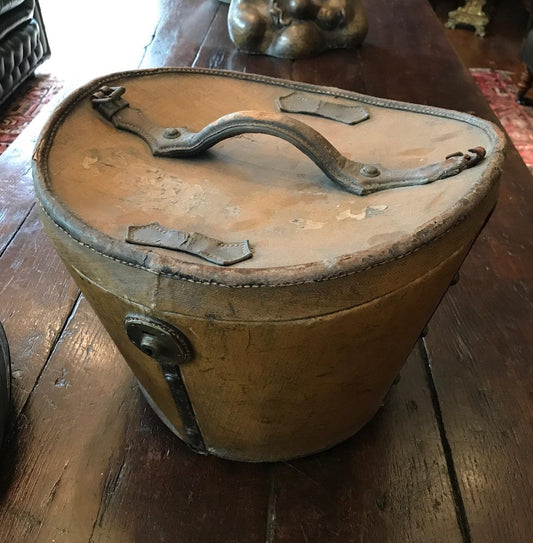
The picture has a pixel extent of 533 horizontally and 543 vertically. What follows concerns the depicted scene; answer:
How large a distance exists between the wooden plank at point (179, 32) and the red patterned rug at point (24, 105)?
2.18ft

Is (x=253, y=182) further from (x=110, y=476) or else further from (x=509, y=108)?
(x=509, y=108)

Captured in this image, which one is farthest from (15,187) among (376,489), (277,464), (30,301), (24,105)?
(24,105)

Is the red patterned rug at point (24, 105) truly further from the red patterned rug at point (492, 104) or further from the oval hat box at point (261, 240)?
the oval hat box at point (261, 240)

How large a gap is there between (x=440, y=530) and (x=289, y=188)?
45cm

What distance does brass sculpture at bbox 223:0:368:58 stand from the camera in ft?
5.19

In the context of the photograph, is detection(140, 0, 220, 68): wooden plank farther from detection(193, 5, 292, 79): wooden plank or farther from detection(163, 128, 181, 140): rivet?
detection(163, 128, 181, 140): rivet

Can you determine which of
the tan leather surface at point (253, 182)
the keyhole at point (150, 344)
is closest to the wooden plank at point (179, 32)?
the tan leather surface at point (253, 182)

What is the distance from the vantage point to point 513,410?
87 cm

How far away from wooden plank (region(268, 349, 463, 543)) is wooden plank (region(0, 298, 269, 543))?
4 cm

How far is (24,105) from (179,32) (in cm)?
86

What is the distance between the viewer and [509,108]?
8.29 feet

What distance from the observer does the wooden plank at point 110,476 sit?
2.40ft

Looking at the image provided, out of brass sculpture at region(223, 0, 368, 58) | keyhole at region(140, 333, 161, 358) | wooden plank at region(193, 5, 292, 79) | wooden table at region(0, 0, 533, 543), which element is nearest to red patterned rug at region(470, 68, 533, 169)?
brass sculpture at region(223, 0, 368, 58)

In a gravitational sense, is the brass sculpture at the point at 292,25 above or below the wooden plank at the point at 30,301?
above
